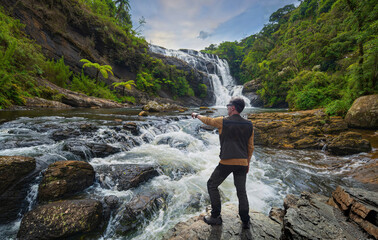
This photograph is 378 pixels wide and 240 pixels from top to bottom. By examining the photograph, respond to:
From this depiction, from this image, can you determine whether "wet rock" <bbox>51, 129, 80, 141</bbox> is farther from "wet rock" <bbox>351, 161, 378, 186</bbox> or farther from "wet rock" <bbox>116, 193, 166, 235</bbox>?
"wet rock" <bbox>351, 161, 378, 186</bbox>

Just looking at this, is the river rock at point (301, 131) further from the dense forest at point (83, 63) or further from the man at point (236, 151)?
the dense forest at point (83, 63)

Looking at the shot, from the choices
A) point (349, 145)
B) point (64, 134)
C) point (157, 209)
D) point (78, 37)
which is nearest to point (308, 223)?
point (157, 209)

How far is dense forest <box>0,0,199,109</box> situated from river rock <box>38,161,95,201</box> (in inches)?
380

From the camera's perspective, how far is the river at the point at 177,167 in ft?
11.1

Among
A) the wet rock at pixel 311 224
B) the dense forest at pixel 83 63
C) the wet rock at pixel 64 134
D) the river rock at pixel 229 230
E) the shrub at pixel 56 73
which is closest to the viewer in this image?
the wet rock at pixel 311 224

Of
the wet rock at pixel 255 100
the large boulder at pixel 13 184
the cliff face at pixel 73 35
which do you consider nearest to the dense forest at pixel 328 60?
the wet rock at pixel 255 100

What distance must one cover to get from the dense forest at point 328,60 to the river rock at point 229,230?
966 centimetres

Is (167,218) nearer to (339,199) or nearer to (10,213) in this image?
(10,213)

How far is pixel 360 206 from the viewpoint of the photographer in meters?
2.34

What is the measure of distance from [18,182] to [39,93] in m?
12.6

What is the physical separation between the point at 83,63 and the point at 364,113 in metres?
25.7

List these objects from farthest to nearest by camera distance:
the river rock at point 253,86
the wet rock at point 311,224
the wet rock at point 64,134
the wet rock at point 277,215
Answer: the river rock at point 253,86, the wet rock at point 64,134, the wet rock at point 277,215, the wet rock at point 311,224

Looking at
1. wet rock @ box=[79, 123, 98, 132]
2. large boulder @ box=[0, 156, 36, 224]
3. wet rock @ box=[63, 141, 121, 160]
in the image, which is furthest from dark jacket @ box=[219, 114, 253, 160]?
wet rock @ box=[79, 123, 98, 132]

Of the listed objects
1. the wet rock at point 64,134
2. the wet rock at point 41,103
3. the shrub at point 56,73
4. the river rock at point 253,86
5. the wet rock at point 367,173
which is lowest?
the wet rock at point 367,173
